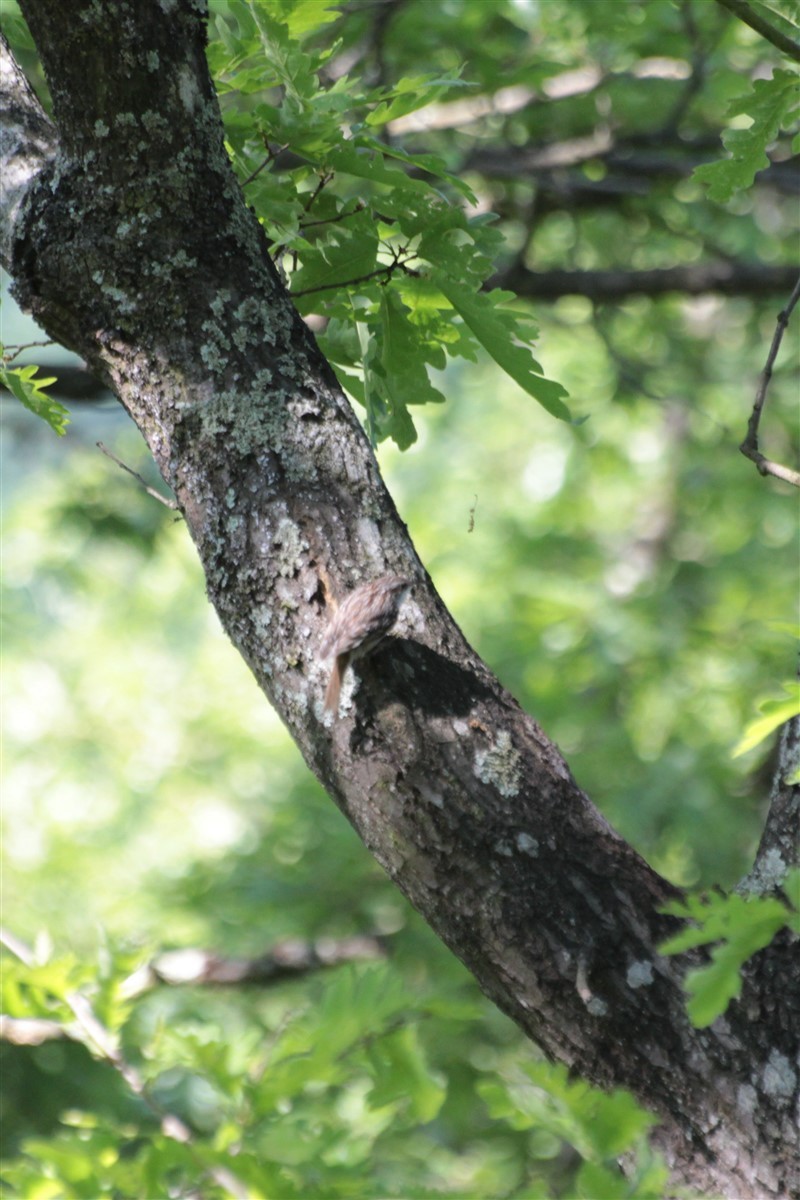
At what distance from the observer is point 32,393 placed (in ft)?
4.85

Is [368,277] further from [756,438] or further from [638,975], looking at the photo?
[638,975]

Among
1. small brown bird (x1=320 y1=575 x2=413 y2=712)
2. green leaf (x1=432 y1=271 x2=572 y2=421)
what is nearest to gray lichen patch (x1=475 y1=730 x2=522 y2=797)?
small brown bird (x1=320 y1=575 x2=413 y2=712)

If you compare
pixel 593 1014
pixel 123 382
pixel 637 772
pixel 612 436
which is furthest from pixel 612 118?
pixel 612 436

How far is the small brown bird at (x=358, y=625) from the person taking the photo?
121 cm

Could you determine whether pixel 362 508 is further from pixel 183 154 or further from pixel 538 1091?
pixel 538 1091

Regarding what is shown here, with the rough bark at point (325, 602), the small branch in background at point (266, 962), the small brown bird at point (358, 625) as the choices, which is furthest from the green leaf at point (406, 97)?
the small branch in background at point (266, 962)

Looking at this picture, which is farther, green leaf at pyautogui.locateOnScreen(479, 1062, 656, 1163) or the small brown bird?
the small brown bird

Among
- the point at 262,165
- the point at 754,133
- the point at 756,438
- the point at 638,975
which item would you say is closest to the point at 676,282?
the point at 754,133

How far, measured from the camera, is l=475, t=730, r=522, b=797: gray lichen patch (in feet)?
4.18

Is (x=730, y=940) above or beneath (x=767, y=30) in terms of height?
beneath

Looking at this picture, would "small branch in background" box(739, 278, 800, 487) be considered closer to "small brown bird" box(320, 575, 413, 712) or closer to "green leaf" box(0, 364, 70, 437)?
"small brown bird" box(320, 575, 413, 712)

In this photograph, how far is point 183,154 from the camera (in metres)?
1.39

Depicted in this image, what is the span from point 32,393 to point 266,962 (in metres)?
2.99

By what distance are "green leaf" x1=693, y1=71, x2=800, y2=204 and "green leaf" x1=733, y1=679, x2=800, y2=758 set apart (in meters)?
0.87
